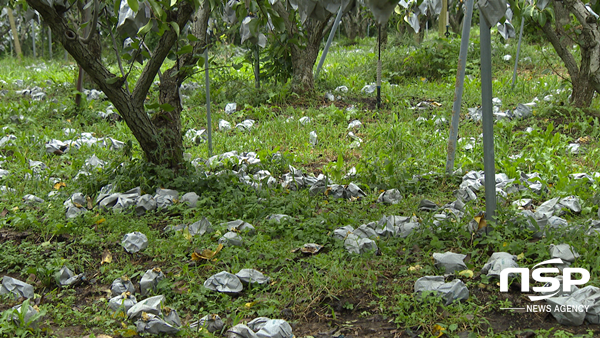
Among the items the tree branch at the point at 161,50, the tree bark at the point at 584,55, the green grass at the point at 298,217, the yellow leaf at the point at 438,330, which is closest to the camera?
the yellow leaf at the point at 438,330

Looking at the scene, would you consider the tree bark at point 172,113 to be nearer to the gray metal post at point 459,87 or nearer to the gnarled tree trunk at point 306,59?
the gray metal post at point 459,87

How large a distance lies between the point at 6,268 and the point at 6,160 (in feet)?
5.88

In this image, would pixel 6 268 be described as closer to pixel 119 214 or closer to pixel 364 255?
pixel 119 214

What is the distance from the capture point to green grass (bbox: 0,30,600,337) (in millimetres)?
2027

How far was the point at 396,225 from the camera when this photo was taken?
8.61 feet

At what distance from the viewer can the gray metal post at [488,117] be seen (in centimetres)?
218

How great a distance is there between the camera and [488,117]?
89.9 inches

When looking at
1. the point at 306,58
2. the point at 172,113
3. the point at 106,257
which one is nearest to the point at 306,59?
the point at 306,58

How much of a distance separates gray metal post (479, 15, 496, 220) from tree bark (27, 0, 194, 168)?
5.67 feet

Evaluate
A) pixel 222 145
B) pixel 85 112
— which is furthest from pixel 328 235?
pixel 85 112

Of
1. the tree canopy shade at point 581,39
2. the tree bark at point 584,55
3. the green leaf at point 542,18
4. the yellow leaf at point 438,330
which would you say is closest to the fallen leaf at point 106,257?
the yellow leaf at point 438,330

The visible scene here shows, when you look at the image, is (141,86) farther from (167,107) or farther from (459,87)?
(459,87)

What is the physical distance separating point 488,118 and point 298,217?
112cm

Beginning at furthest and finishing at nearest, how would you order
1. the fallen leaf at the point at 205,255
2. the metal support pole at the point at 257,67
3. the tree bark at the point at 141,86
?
1. the metal support pole at the point at 257,67
2. the tree bark at the point at 141,86
3. the fallen leaf at the point at 205,255
